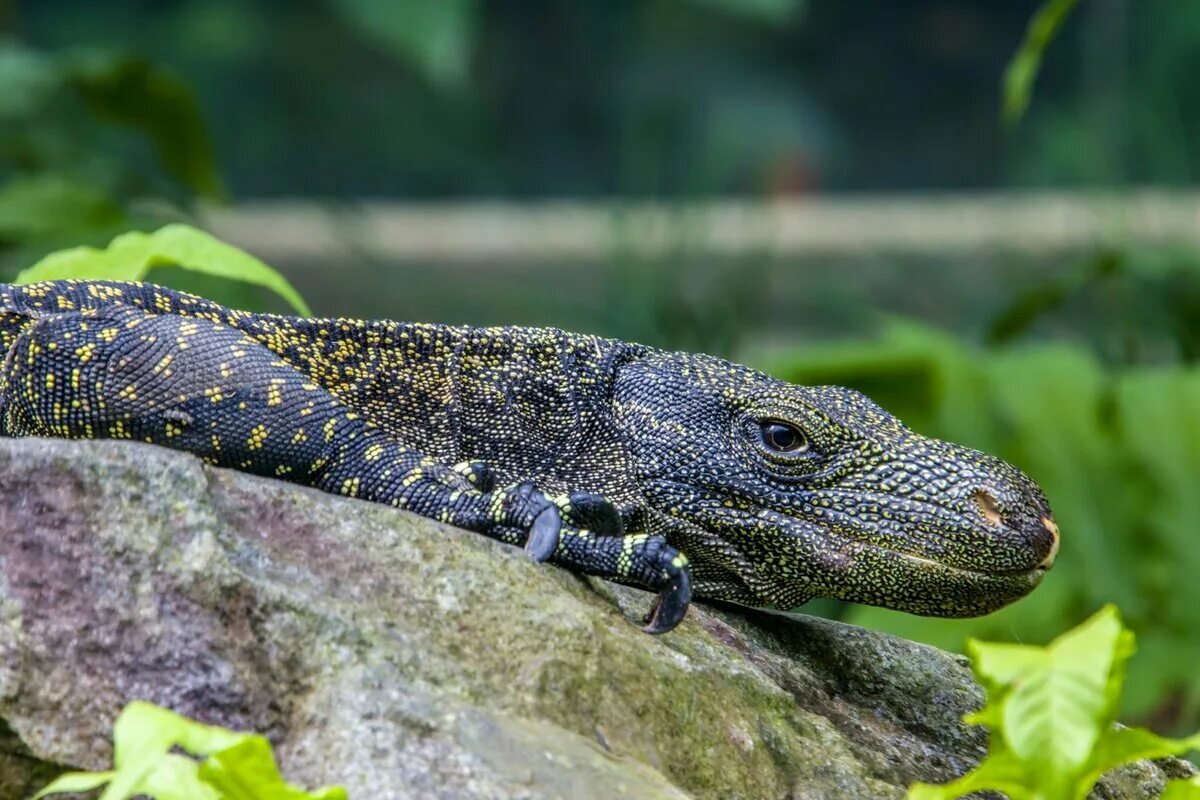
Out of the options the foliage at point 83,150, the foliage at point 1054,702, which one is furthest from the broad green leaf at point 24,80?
the foliage at point 1054,702

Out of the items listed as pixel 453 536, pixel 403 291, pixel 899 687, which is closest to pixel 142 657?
pixel 453 536

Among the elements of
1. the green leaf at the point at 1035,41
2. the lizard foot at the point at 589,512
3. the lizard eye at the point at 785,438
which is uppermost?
the green leaf at the point at 1035,41

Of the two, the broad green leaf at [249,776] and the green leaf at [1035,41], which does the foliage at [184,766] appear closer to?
the broad green leaf at [249,776]

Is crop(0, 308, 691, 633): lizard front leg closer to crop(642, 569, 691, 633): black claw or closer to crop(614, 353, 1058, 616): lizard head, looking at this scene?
crop(642, 569, 691, 633): black claw

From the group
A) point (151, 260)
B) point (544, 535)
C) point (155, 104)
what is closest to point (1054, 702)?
point (544, 535)

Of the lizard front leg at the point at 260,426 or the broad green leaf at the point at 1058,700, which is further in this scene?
the lizard front leg at the point at 260,426

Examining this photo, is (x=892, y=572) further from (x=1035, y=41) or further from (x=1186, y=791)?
(x=1035, y=41)

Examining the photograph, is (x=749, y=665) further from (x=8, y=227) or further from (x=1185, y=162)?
(x=1185, y=162)
